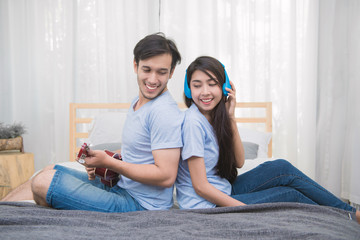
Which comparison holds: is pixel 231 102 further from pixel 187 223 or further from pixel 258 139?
pixel 258 139

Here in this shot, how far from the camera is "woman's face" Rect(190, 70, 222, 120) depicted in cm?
130

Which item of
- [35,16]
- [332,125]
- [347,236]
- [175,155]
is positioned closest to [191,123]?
[175,155]

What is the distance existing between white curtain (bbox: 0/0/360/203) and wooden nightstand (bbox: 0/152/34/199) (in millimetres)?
433

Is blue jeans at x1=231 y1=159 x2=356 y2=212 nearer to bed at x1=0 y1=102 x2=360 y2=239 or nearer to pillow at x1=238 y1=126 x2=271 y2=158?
bed at x1=0 y1=102 x2=360 y2=239

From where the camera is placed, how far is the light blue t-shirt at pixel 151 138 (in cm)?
115

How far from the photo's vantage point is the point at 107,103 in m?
3.01

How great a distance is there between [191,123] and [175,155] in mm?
135

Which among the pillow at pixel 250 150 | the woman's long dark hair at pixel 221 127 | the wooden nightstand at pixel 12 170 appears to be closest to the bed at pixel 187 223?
the woman's long dark hair at pixel 221 127

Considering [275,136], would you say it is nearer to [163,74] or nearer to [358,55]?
[358,55]

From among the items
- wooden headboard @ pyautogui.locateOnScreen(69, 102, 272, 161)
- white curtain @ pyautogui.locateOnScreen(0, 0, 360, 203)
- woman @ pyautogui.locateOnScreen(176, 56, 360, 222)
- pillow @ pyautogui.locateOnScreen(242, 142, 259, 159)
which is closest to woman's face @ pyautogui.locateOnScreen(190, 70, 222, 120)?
woman @ pyautogui.locateOnScreen(176, 56, 360, 222)

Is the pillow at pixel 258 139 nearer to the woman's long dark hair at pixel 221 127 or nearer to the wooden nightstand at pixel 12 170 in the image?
the woman's long dark hair at pixel 221 127

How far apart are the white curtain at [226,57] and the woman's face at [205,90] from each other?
5.56 feet

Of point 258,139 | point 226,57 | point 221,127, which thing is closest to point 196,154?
point 221,127

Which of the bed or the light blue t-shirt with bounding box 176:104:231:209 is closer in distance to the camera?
the bed
